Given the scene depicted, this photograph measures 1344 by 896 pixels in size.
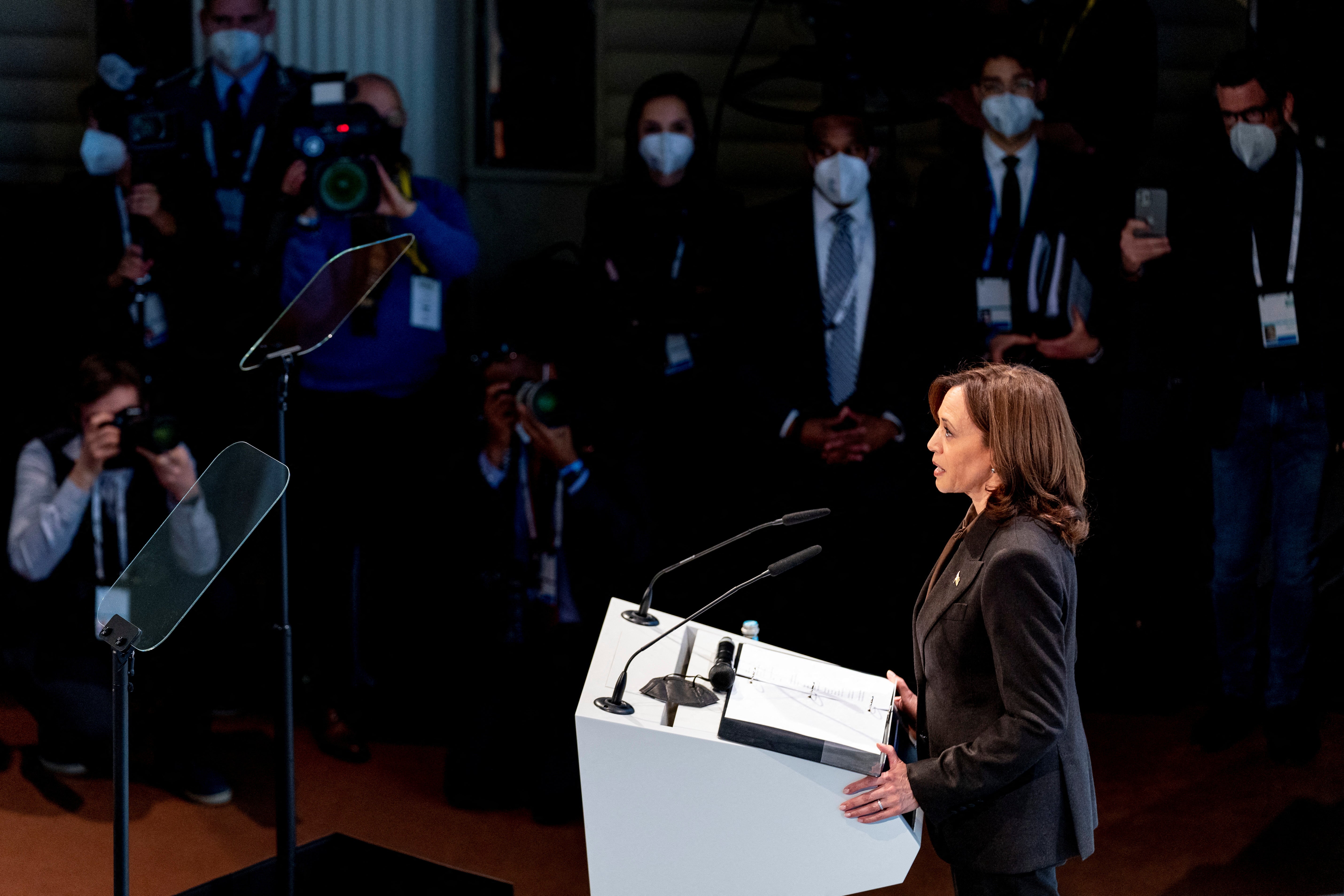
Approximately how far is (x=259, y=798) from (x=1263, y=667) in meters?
2.83

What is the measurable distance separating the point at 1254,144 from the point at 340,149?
250 centimetres

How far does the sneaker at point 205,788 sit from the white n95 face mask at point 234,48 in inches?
76.1

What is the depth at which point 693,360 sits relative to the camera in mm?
3467

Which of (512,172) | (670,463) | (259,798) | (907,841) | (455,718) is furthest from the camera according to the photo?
(512,172)

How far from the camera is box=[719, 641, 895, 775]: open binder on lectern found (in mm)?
1521

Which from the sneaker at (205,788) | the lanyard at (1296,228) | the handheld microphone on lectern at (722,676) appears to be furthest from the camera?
the lanyard at (1296,228)

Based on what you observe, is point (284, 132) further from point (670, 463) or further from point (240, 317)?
point (670, 463)

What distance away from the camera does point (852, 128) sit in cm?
344

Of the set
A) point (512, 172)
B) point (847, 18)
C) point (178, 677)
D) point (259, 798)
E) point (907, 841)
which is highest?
point (847, 18)

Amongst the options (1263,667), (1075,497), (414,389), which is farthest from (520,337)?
(1263,667)

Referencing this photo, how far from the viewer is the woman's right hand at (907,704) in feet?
5.97

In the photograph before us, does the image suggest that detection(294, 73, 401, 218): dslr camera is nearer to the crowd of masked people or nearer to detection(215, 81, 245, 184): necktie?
the crowd of masked people

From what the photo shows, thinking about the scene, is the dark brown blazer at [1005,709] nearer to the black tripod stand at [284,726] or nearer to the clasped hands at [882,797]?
the clasped hands at [882,797]

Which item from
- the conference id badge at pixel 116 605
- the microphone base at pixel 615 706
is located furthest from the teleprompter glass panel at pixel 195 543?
the microphone base at pixel 615 706
